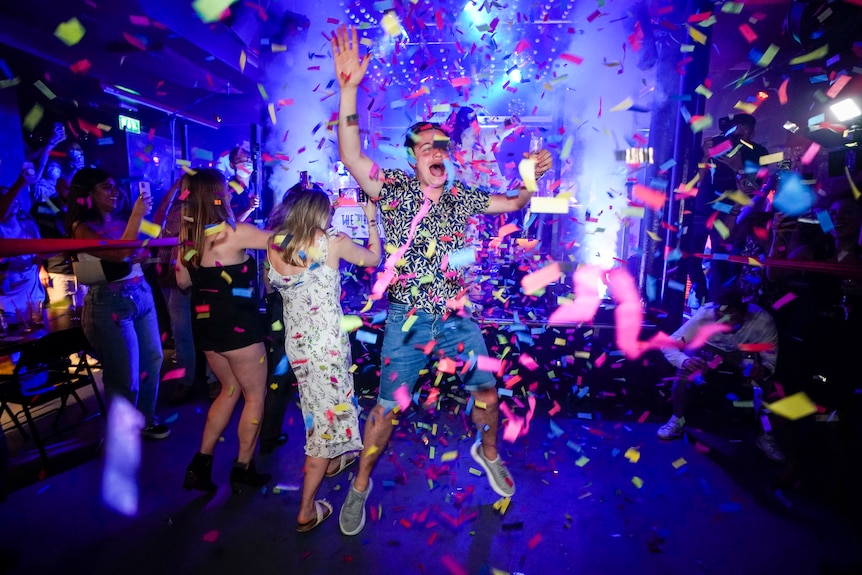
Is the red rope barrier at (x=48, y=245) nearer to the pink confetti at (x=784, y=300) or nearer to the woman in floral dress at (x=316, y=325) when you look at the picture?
the woman in floral dress at (x=316, y=325)

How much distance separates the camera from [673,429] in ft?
10.00

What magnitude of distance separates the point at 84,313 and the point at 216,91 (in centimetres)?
731

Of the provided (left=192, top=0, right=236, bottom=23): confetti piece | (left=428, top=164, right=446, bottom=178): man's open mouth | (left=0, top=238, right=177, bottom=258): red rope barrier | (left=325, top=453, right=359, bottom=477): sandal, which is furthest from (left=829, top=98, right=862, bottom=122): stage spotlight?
(left=192, top=0, right=236, bottom=23): confetti piece

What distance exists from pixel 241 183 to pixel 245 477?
10.4ft

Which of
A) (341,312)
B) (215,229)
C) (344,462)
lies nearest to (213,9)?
(215,229)

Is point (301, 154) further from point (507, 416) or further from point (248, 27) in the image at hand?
point (507, 416)

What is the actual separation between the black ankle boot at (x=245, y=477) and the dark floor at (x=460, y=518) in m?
0.07

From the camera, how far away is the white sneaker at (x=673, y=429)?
302cm

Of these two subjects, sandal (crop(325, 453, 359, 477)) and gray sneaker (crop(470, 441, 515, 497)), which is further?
sandal (crop(325, 453, 359, 477))

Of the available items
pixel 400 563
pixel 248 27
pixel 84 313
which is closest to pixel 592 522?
pixel 400 563

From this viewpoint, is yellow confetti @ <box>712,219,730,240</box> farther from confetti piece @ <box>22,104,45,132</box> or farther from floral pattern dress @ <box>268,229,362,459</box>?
confetti piece @ <box>22,104,45,132</box>

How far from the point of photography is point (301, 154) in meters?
6.39

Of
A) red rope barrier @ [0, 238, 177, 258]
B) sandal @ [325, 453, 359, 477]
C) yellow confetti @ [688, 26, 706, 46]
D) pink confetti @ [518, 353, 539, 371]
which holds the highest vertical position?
yellow confetti @ [688, 26, 706, 46]

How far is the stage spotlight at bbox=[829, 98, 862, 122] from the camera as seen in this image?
203 inches
